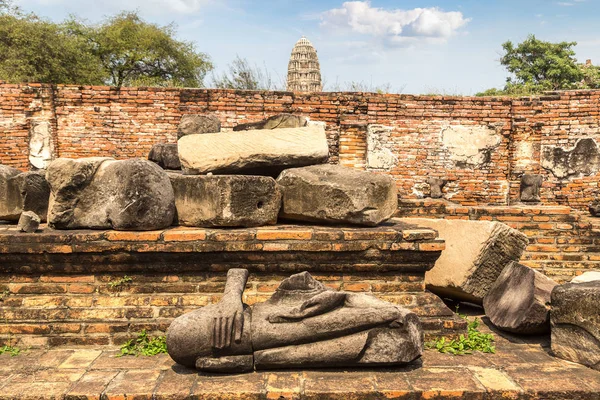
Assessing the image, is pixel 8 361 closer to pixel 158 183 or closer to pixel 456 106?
pixel 158 183

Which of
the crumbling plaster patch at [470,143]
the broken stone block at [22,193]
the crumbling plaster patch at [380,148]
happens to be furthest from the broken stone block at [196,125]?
the crumbling plaster patch at [470,143]

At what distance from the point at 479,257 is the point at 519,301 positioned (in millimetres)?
429

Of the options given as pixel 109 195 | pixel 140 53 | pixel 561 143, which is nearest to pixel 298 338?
pixel 109 195

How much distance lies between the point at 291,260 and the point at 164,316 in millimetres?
907

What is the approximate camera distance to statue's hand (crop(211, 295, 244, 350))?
250 cm

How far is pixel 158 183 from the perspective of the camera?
3219mm

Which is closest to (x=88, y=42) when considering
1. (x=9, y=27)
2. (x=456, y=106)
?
(x=9, y=27)

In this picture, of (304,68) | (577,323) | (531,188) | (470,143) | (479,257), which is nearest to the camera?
(577,323)

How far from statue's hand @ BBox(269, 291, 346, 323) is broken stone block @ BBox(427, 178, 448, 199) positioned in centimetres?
647

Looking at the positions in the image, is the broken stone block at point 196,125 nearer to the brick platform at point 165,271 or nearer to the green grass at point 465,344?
the brick platform at point 165,271

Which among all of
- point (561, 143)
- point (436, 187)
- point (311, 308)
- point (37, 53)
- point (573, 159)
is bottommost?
point (311, 308)

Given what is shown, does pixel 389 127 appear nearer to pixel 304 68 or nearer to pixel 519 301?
pixel 519 301

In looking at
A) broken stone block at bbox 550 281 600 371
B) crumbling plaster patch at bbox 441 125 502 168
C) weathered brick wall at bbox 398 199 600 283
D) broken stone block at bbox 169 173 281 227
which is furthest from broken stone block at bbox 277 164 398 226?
crumbling plaster patch at bbox 441 125 502 168

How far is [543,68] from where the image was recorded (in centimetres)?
1798
